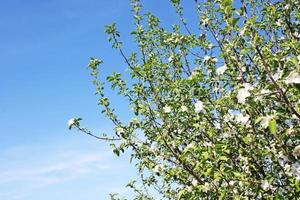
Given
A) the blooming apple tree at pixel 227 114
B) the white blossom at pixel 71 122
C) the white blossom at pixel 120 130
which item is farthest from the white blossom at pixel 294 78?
the white blossom at pixel 71 122

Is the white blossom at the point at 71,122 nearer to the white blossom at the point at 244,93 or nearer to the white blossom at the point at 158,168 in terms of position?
the white blossom at the point at 158,168

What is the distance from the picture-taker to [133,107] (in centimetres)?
759

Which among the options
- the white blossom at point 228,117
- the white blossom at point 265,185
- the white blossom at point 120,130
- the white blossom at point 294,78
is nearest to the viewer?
the white blossom at point 294,78

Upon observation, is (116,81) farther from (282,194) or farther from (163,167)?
(282,194)

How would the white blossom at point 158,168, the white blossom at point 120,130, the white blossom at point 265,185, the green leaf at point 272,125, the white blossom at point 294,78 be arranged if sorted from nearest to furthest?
Answer: the white blossom at point 294,78
the green leaf at point 272,125
the white blossom at point 265,185
the white blossom at point 158,168
the white blossom at point 120,130

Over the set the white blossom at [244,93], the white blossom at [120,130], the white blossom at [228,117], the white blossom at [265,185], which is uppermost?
the white blossom at [120,130]

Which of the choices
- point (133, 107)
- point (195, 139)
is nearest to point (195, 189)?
point (195, 139)

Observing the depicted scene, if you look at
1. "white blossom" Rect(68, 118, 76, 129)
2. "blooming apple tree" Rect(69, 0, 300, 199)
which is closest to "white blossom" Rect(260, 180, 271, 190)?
"blooming apple tree" Rect(69, 0, 300, 199)

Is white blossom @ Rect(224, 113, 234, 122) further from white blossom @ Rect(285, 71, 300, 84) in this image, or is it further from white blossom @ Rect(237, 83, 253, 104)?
white blossom @ Rect(285, 71, 300, 84)

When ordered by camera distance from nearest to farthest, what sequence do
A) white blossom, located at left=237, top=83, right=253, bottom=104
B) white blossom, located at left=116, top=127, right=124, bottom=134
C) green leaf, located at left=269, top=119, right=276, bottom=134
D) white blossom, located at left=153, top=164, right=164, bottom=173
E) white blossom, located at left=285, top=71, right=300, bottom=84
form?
white blossom, located at left=285, top=71, right=300, bottom=84 < green leaf, located at left=269, top=119, right=276, bottom=134 < white blossom, located at left=237, top=83, right=253, bottom=104 < white blossom, located at left=153, top=164, right=164, bottom=173 < white blossom, located at left=116, top=127, right=124, bottom=134

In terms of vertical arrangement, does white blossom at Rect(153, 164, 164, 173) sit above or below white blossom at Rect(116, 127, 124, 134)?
below

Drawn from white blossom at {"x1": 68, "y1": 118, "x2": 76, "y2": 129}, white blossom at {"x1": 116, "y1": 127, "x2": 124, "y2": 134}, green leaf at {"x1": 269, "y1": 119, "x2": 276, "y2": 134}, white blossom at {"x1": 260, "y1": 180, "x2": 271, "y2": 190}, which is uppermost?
white blossom at {"x1": 68, "y1": 118, "x2": 76, "y2": 129}

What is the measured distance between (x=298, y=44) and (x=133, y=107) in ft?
10.3

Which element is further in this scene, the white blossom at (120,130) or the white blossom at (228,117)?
the white blossom at (120,130)
